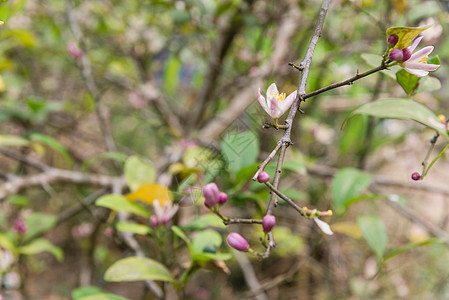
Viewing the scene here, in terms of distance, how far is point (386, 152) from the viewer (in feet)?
5.49

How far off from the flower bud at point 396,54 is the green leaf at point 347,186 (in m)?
0.38

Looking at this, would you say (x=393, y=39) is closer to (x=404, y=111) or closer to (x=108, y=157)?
(x=404, y=111)

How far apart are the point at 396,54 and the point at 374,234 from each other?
44cm

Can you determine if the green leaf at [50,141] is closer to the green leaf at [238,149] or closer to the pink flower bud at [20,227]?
the pink flower bud at [20,227]

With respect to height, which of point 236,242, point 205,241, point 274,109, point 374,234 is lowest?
point 374,234

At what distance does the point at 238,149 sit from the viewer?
639 millimetres

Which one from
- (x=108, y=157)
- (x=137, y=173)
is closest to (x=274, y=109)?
(x=137, y=173)

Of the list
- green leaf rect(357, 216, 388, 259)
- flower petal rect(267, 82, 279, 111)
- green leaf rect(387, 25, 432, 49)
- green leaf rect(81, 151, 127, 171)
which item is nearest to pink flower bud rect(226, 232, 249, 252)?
flower petal rect(267, 82, 279, 111)

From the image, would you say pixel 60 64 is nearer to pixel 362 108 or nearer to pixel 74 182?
pixel 74 182

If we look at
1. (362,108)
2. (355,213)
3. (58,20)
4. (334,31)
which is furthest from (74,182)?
(355,213)

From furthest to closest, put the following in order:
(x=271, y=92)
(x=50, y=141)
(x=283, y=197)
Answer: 1. (x=50, y=141)
2. (x=271, y=92)
3. (x=283, y=197)

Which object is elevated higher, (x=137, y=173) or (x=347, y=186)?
(x=137, y=173)

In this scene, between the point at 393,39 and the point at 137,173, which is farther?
the point at 137,173

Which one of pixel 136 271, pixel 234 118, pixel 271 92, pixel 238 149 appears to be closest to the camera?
pixel 271 92
